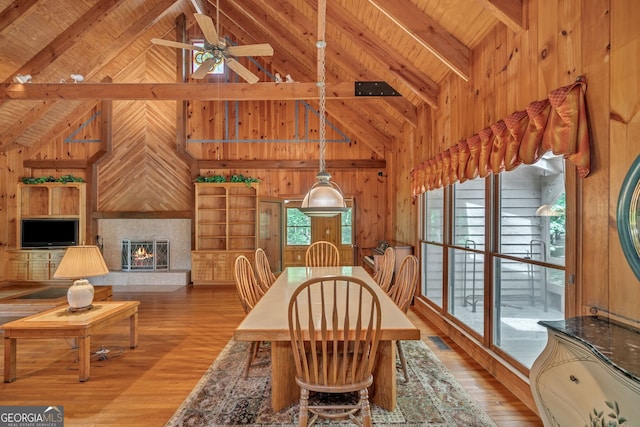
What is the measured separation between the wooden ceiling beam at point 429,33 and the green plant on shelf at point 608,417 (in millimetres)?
2932

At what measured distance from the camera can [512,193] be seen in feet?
12.8

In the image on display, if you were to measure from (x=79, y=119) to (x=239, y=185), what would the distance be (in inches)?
151

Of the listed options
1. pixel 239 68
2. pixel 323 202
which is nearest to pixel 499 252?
pixel 323 202

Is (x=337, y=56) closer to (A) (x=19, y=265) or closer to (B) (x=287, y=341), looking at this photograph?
(B) (x=287, y=341)

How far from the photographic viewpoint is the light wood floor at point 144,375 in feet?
7.64

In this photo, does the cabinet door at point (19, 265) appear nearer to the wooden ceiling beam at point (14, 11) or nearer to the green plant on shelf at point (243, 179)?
the wooden ceiling beam at point (14, 11)

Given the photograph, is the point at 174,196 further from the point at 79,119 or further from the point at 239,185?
the point at 79,119

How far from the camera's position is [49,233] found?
22.0 ft

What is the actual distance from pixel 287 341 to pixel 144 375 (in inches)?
64.9

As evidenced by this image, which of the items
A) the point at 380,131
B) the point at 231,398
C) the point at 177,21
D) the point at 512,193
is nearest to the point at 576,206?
the point at 512,193

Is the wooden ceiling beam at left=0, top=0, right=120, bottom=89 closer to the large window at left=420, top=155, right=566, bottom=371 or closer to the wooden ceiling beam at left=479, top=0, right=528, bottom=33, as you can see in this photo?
the wooden ceiling beam at left=479, top=0, right=528, bottom=33

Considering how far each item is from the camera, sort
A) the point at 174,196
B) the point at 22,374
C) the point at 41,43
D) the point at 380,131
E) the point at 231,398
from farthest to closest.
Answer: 1. the point at 174,196
2. the point at 380,131
3. the point at 41,43
4. the point at 22,374
5. the point at 231,398

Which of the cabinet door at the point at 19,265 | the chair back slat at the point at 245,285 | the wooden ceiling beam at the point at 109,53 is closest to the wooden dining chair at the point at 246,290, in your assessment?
the chair back slat at the point at 245,285

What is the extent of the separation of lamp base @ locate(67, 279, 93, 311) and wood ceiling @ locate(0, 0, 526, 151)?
10.3ft
